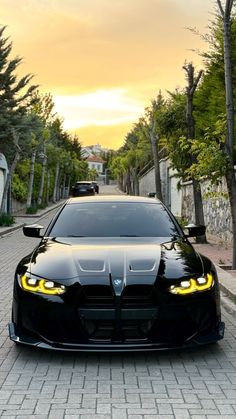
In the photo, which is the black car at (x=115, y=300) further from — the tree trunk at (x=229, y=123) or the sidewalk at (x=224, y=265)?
the tree trunk at (x=229, y=123)

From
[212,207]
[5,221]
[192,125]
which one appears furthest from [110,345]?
[5,221]

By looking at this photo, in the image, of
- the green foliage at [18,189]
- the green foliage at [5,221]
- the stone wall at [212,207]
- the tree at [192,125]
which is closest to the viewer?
the stone wall at [212,207]

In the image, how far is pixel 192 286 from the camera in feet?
15.5

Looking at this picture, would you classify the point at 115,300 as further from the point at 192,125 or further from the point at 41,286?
the point at 192,125

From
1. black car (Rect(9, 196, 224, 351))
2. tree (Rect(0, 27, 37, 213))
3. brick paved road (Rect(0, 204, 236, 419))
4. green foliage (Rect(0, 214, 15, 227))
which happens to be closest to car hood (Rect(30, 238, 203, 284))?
black car (Rect(9, 196, 224, 351))

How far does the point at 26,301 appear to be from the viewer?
472cm

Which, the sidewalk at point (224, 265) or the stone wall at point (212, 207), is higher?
the stone wall at point (212, 207)

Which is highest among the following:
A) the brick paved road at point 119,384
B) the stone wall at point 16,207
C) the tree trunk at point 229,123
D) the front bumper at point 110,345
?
the tree trunk at point 229,123

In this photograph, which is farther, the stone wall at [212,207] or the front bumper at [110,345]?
the stone wall at [212,207]

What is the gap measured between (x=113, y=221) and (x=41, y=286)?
72.5 inches

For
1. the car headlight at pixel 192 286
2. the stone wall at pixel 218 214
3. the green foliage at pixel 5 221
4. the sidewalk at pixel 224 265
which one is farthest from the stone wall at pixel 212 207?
the green foliage at pixel 5 221

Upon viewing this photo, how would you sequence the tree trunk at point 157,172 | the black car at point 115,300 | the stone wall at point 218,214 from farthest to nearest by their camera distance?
the tree trunk at point 157,172, the stone wall at point 218,214, the black car at point 115,300

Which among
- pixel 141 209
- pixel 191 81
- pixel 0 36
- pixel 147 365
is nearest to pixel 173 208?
pixel 0 36

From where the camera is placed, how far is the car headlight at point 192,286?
4.63 metres
